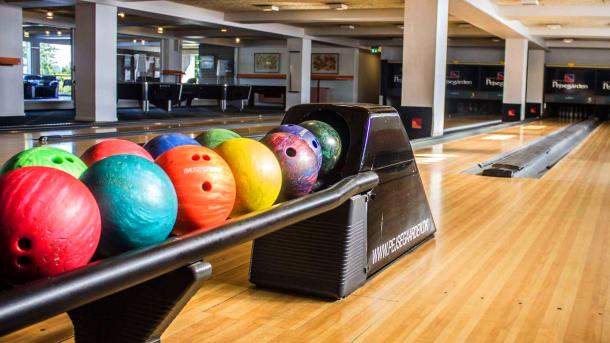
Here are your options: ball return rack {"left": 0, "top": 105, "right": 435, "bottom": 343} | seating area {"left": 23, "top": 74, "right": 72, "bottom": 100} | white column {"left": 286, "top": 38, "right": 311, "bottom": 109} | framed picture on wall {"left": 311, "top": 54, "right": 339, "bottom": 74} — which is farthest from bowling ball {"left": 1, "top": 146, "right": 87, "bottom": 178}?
framed picture on wall {"left": 311, "top": 54, "right": 339, "bottom": 74}

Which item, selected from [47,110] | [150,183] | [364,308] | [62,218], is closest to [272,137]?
[364,308]

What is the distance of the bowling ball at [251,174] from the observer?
227 cm

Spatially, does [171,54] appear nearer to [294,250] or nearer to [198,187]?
[294,250]

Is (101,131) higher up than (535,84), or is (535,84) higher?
(535,84)

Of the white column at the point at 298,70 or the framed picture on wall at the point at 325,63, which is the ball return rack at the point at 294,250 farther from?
the framed picture on wall at the point at 325,63

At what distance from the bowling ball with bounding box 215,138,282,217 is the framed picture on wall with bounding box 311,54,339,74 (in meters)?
21.3

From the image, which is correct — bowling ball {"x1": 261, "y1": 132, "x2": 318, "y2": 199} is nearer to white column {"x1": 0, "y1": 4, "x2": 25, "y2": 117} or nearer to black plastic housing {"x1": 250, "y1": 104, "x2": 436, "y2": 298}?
black plastic housing {"x1": 250, "y1": 104, "x2": 436, "y2": 298}

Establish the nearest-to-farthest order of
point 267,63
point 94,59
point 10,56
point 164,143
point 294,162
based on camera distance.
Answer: point 164,143 < point 294,162 < point 94,59 < point 10,56 < point 267,63

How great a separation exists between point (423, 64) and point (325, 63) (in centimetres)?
1374

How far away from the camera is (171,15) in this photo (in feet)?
45.7

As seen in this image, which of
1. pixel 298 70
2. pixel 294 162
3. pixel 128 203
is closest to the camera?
pixel 128 203

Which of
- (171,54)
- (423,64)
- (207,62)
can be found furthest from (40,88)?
(423,64)

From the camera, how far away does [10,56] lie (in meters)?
12.2

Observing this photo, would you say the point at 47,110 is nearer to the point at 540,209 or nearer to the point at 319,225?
the point at 540,209
